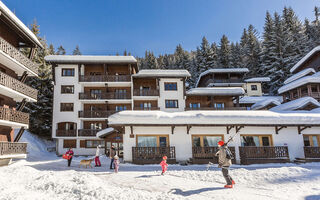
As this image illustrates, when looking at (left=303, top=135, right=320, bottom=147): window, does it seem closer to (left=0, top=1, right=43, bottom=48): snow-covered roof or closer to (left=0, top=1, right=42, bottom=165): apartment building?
(left=0, top=1, right=42, bottom=165): apartment building

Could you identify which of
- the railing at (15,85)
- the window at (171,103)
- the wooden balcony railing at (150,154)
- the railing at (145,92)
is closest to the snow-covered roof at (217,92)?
the window at (171,103)

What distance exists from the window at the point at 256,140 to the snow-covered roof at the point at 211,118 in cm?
165

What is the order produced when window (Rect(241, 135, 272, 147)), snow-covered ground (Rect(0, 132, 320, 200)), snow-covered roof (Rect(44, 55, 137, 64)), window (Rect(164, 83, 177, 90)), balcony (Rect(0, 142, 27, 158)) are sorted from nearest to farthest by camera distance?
snow-covered ground (Rect(0, 132, 320, 200))
balcony (Rect(0, 142, 27, 158))
window (Rect(241, 135, 272, 147))
snow-covered roof (Rect(44, 55, 137, 64))
window (Rect(164, 83, 177, 90))

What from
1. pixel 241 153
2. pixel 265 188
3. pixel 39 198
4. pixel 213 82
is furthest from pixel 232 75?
pixel 39 198

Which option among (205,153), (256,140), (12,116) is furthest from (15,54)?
(256,140)

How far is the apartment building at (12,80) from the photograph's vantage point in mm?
14664

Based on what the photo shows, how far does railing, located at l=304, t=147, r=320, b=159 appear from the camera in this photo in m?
15.6

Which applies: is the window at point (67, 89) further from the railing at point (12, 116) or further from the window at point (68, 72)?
→ the railing at point (12, 116)

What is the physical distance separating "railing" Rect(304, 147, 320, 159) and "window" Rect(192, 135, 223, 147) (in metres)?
6.73

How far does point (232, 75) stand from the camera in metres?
41.8

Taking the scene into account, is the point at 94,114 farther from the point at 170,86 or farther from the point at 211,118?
the point at 211,118

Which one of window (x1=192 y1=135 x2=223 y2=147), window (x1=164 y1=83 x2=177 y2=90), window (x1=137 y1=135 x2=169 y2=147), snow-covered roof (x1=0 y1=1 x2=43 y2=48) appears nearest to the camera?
snow-covered roof (x1=0 y1=1 x2=43 y2=48)

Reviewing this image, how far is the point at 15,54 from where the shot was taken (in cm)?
1608

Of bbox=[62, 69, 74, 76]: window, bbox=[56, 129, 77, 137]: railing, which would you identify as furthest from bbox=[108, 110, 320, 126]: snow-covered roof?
bbox=[62, 69, 74, 76]: window
